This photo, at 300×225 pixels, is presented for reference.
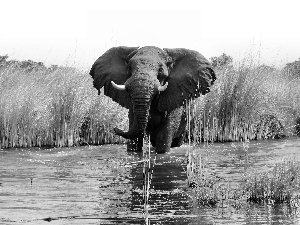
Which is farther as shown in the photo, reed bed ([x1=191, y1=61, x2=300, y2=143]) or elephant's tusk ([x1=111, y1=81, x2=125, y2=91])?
reed bed ([x1=191, y1=61, x2=300, y2=143])

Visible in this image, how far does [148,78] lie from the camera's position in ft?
Result: 45.8

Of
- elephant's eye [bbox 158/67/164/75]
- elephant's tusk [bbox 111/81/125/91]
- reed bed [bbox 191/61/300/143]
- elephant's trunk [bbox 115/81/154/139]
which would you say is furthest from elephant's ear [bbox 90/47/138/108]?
reed bed [bbox 191/61/300/143]

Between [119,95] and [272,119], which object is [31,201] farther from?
[272,119]

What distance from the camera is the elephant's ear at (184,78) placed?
49.9 feet

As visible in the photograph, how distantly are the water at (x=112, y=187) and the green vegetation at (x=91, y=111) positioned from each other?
782 mm

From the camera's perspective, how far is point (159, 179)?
500 inches

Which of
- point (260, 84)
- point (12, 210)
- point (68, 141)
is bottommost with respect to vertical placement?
point (12, 210)

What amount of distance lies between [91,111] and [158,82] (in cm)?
432

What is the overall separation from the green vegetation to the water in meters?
0.78

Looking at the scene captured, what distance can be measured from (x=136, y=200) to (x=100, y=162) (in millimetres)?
4590

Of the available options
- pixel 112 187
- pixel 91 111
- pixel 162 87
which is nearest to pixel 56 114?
pixel 91 111

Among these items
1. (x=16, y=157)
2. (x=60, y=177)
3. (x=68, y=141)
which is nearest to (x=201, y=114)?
(x=68, y=141)

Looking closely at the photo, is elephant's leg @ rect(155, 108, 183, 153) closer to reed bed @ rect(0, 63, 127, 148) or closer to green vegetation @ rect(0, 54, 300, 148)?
green vegetation @ rect(0, 54, 300, 148)

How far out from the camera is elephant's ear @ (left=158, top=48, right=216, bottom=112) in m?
15.2
